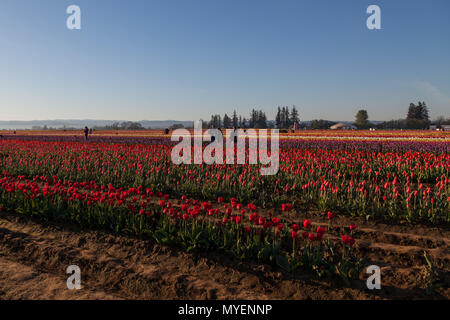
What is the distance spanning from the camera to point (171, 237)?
4.73m

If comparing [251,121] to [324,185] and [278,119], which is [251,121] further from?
[324,185]

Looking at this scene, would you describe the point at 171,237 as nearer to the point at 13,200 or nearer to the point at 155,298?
the point at 155,298

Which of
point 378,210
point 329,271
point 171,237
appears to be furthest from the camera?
point 378,210

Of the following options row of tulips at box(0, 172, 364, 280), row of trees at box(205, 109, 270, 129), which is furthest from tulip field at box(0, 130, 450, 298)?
row of trees at box(205, 109, 270, 129)

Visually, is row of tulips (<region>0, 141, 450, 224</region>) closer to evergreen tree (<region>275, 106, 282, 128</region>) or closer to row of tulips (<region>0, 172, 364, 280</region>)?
row of tulips (<region>0, 172, 364, 280</region>)

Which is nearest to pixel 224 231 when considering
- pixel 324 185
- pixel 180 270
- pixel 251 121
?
pixel 180 270

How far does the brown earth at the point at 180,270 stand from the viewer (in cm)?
358

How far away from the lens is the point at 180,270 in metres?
4.13

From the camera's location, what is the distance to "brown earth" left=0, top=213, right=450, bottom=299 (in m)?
3.58

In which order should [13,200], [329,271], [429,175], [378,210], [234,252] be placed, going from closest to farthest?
[329,271], [234,252], [378,210], [13,200], [429,175]

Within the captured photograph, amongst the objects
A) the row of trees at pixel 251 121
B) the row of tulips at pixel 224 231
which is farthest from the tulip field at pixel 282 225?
the row of trees at pixel 251 121

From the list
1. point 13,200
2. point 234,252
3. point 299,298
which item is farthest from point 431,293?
point 13,200
